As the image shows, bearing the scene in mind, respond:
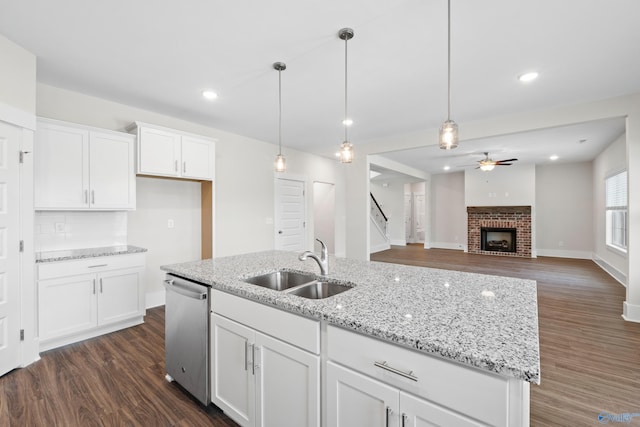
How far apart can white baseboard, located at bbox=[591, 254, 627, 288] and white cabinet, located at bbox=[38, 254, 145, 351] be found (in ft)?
22.6

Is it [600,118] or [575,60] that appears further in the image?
[600,118]

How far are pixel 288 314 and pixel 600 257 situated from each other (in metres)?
8.44

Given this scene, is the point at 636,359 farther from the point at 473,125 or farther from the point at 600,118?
the point at 473,125

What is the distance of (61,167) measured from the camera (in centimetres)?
287

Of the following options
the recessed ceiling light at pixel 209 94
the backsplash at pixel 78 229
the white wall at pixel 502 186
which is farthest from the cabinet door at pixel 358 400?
the white wall at pixel 502 186

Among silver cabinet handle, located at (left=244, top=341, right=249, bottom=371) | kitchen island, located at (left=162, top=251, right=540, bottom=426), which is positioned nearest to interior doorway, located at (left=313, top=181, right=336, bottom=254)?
kitchen island, located at (left=162, top=251, right=540, bottom=426)

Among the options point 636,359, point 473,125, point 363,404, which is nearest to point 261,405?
point 363,404

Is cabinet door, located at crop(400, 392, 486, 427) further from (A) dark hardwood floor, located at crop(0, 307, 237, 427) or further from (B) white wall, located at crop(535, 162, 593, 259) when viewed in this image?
(B) white wall, located at crop(535, 162, 593, 259)

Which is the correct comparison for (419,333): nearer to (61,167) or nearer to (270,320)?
(270,320)

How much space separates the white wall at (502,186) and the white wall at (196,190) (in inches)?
200

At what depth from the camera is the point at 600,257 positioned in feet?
22.0

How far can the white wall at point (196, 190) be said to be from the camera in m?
3.30

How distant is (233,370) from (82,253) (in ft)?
7.71

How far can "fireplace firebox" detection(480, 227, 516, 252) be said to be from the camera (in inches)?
331
